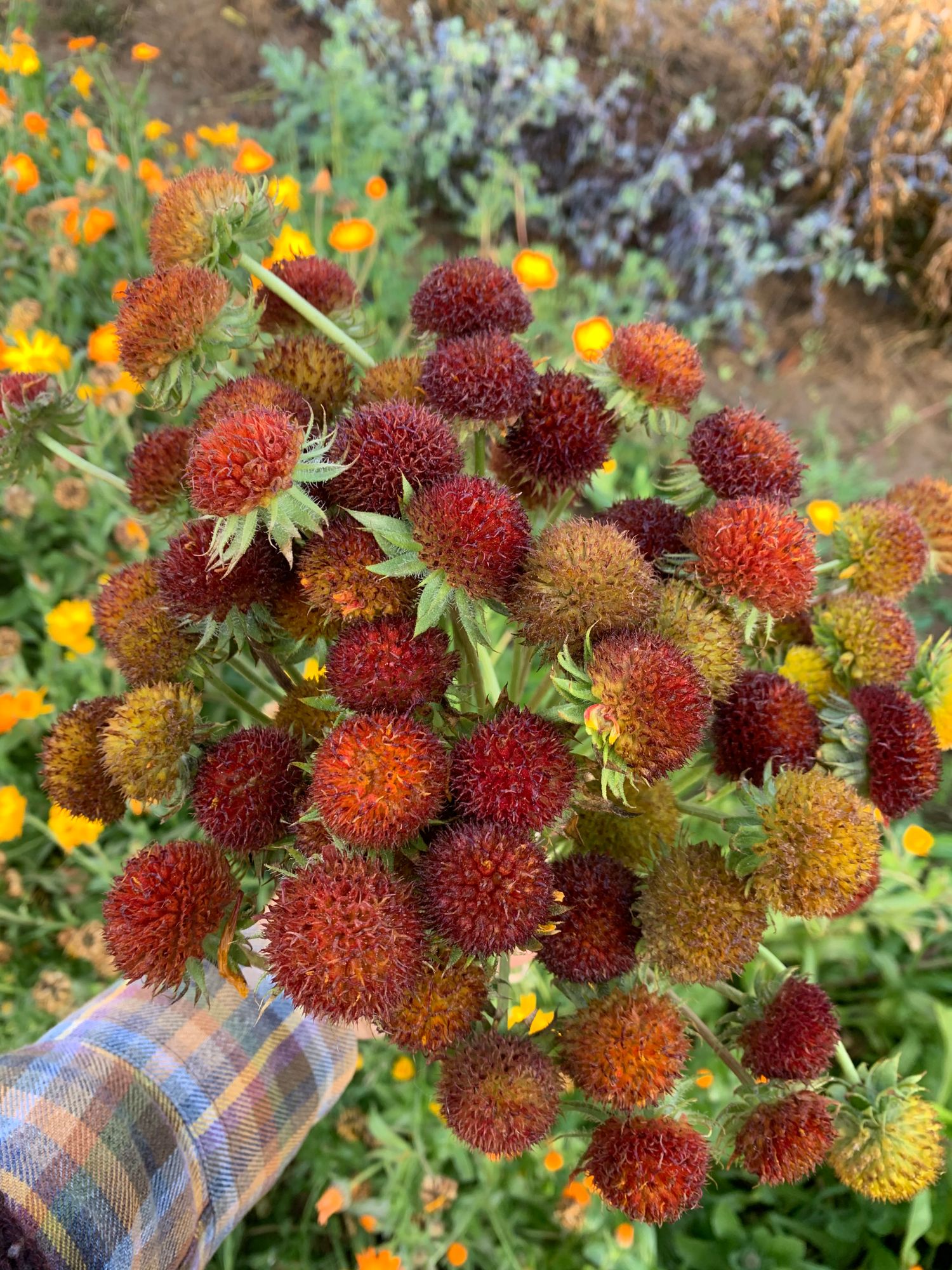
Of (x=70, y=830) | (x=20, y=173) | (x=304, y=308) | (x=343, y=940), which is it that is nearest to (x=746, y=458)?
(x=304, y=308)

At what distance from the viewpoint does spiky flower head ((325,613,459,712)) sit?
26.6 inches

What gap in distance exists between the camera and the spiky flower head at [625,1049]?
729mm

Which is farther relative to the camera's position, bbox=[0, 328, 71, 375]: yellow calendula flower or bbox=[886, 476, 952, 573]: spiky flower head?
bbox=[0, 328, 71, 375]: yellow calendula flower

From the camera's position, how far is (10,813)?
4.57 ft

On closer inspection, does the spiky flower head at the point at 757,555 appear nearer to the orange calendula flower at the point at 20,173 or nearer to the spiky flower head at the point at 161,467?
the spiky flower head at the point at 161,467

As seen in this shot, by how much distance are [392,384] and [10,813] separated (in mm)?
1019

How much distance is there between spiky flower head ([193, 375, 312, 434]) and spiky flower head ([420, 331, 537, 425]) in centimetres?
11

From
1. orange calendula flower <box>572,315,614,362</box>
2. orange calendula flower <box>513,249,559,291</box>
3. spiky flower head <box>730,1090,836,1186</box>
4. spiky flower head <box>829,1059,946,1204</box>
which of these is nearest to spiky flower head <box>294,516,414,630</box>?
spiky flower head <box>730,1090,836,1186</box>

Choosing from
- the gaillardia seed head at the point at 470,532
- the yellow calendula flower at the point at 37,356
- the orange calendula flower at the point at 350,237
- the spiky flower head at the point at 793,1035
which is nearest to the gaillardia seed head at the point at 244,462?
the gaillardia seed head at the point at 470,532

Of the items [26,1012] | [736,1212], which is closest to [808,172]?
[736,1212]

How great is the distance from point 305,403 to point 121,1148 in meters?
0.75

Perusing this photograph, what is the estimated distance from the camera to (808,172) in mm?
3283

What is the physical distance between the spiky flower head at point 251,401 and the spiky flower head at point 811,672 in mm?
548

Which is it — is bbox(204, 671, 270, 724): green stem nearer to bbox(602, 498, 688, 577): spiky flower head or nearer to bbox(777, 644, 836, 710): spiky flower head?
bbox(602, 498, 688, 577): spiky flower head
